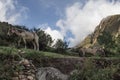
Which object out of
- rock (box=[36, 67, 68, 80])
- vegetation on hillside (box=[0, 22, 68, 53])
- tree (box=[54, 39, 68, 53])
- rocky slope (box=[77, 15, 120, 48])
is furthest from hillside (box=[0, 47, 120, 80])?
rocky slope (box=[77, 15, 120, 48])

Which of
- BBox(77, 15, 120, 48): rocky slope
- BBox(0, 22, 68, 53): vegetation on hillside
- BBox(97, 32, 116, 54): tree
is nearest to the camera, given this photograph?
BBox(0, 22, 68, 53): vegetation on hillside

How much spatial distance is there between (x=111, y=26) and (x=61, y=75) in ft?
245

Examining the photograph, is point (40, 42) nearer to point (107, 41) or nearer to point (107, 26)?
point (107, 41)

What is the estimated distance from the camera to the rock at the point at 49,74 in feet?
61.3

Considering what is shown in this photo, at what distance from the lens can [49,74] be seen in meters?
18.8

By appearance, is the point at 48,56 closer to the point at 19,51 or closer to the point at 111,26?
the point at 19,51

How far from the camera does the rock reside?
1869 cm

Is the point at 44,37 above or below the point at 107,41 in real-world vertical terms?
above

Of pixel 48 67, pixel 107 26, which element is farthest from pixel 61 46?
pixel 107 26

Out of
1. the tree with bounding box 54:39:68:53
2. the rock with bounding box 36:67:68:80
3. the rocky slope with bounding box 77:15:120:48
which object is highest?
the rocky slope with bounding box 77:15:120:48

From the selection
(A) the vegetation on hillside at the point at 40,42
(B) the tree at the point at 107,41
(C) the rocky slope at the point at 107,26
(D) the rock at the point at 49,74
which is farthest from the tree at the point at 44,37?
(C) the rocky slope at the point at 107,26

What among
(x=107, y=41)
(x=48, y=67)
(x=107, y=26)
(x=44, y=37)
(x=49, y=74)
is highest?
(x=107, y=26)

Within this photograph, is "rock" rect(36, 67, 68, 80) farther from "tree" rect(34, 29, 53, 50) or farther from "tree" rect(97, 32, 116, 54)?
"tree" rect(34, 29, 53, 50)

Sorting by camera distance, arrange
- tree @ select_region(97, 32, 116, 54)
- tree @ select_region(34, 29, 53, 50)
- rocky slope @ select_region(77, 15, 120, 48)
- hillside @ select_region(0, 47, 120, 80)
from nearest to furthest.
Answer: hillside @ select_region(0, 47, 120, 80)
tree @ select_region(97, 32, 116, 54)
tree @ select_region(34, 29, 53, 50)
rocky slope @ select_region(77, 15, 120, 48)
